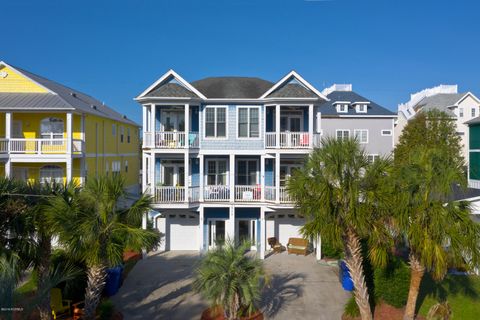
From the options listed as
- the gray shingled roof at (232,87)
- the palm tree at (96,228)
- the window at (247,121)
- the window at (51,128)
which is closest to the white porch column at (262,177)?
the window at (247,121)

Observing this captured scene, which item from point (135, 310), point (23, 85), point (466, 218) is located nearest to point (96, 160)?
point (23, 85)

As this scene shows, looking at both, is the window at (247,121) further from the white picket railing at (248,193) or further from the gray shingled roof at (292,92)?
the white picket railing at (248,193)

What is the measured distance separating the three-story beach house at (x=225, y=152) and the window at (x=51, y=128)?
6135mm

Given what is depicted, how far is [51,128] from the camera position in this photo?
2333cm

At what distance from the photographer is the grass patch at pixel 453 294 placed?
1340cm

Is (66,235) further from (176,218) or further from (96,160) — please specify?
(96,160)

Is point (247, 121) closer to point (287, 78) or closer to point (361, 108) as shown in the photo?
point (287, 78)

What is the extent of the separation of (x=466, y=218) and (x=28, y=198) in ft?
43.9

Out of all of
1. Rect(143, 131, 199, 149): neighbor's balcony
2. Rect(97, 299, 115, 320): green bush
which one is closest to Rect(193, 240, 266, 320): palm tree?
Rect(97, 299, 115, 320): green bush

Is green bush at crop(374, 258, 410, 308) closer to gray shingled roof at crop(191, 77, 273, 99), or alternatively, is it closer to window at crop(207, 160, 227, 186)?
window at crop(207, 160, 227, 186)

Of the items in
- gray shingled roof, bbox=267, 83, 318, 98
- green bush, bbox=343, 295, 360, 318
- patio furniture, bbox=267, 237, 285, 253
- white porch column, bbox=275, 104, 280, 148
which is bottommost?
green bush, bbox=343, 295, 360, 318

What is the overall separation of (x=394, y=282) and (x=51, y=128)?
21267 millimetres

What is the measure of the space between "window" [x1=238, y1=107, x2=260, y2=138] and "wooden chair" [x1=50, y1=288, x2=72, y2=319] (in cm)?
1227

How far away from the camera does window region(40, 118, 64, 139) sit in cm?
2323
